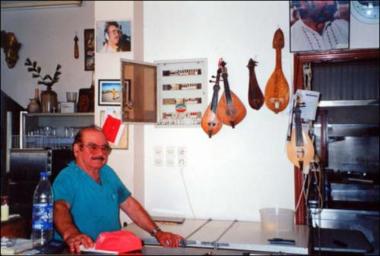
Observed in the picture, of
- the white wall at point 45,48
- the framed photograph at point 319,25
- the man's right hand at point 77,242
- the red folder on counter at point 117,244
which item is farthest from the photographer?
the framed photograph at point 319,25

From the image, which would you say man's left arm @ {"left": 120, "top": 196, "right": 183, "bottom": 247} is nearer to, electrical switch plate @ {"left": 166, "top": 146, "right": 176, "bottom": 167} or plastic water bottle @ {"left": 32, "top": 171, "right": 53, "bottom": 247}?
electrical switch plate @ {"left": 166, "top": 146, "right": 176, "bottom": 167}

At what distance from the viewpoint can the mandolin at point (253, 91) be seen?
2764 mm

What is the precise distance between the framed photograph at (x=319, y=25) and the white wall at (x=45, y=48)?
137cm

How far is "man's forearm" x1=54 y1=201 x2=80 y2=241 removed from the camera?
169 centimetres

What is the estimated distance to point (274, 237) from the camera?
91.5 inches

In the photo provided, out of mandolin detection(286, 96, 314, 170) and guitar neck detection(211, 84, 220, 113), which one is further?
guitar neck detection(211, 84, 220, 113)

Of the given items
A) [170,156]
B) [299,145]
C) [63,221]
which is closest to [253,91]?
[299,145]

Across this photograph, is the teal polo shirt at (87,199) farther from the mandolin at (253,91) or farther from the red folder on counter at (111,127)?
the mandolin at (253,91)

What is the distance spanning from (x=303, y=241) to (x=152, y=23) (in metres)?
1.78

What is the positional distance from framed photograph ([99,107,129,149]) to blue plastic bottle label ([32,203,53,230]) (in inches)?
56.4

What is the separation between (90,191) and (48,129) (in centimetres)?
40

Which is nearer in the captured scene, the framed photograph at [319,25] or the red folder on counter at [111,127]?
the framed photograph at [319,25]

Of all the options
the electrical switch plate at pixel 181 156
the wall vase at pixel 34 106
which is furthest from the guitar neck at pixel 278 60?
the wall vase at pixel 34 106

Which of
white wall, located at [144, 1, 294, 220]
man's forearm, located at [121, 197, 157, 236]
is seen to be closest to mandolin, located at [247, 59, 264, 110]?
white wall, located at [144, 1, 294, 220]
